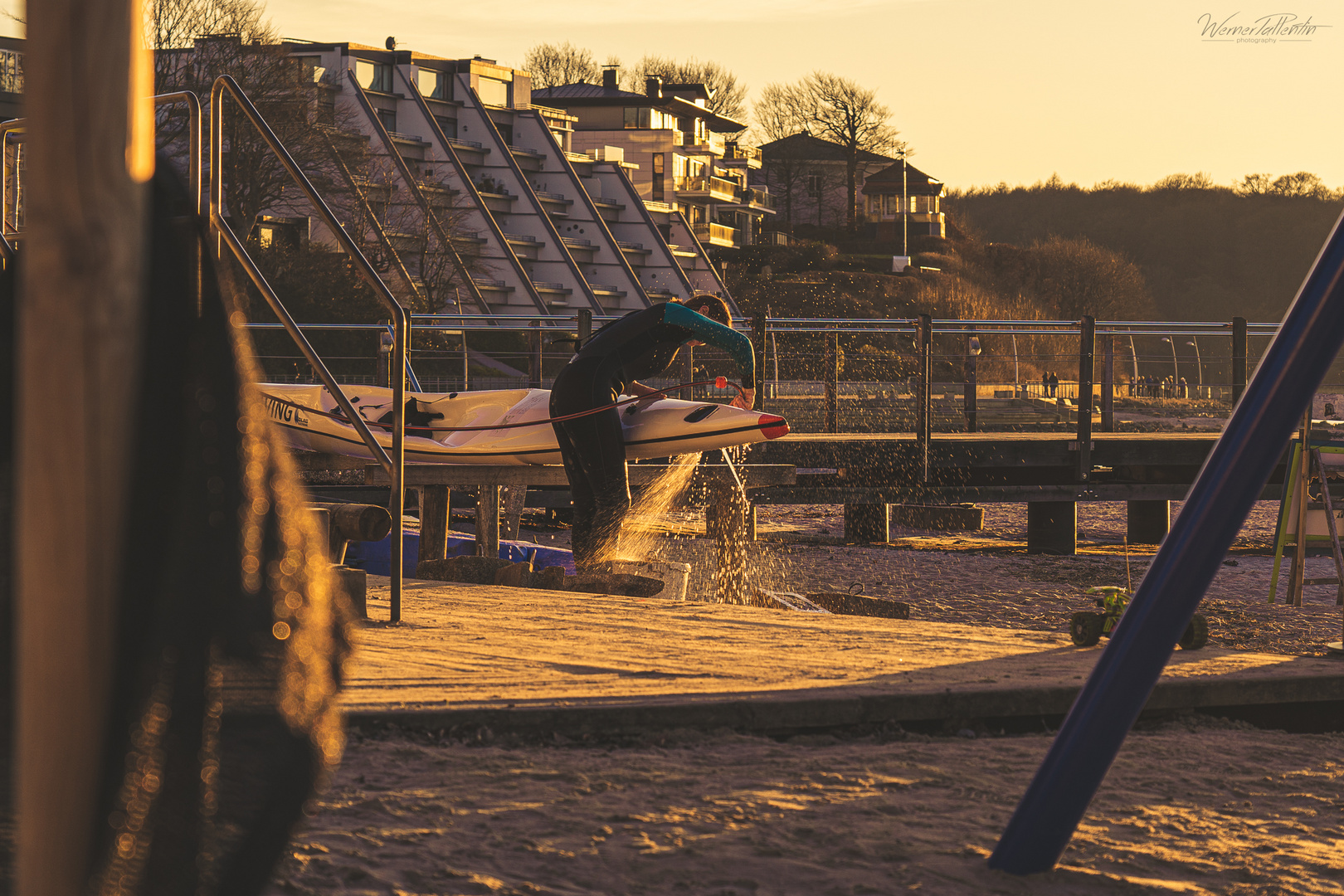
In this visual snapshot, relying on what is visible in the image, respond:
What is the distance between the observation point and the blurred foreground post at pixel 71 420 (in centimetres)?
131

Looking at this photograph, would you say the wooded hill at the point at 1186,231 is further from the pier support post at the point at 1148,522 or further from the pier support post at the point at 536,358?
the pier support post at the point at 536,358

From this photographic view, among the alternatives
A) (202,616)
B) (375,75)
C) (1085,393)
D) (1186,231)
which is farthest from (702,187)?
(202,616)

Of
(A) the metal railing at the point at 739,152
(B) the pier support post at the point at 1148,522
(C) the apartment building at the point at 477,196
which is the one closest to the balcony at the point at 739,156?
(A) the metal railing at the point at 739,152

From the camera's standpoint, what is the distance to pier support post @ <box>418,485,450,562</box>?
382 inches

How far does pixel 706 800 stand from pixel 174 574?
81.3 inches

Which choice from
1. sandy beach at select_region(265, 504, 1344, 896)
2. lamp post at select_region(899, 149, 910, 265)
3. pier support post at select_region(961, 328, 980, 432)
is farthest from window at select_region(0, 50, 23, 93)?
lamp post at select_region(899, 149, 910, 265)

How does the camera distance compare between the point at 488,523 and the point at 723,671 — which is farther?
the point at 488,523

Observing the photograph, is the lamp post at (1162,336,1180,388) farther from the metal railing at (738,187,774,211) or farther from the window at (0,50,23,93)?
the metal railing at (738,187,774,211)

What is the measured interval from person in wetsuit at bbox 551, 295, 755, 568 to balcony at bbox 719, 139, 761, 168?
215ft

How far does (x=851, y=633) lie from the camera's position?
578cm

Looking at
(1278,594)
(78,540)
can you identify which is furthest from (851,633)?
(1278,594)

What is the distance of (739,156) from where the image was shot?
74.8 metres

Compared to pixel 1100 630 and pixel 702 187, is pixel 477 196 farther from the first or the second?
pixel 1100 630

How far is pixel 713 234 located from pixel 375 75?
76.5 feet
